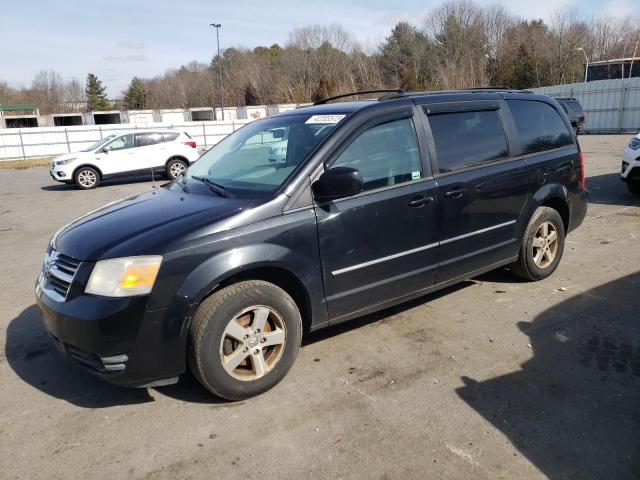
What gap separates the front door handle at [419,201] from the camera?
3.70 metres

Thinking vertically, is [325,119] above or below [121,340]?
above

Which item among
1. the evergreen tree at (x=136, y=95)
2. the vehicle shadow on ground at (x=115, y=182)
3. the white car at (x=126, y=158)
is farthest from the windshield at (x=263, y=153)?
the evergreen tree at (x=136, y=95)

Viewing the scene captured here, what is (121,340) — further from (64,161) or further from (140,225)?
(64,161)

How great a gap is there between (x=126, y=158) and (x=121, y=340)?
1400cm

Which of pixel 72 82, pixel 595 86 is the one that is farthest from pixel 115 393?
pixel 72 82

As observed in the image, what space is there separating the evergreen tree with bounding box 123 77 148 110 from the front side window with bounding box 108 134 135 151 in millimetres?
85041

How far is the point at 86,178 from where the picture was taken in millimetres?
15117

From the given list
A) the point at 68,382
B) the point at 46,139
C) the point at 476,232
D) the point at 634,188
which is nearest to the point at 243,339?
the point at 68,382

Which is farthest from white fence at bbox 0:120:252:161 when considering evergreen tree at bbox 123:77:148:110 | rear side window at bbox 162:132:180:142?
evergreen tree at bbox 123:77:148:110

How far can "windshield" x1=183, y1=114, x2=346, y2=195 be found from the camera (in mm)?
3465

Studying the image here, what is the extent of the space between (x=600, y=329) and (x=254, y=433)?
9.35 ft

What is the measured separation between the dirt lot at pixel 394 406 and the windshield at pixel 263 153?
1354 millimetres

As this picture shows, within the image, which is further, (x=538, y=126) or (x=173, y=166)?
(x=173, y=166)

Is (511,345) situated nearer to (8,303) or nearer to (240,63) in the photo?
(8,303)
